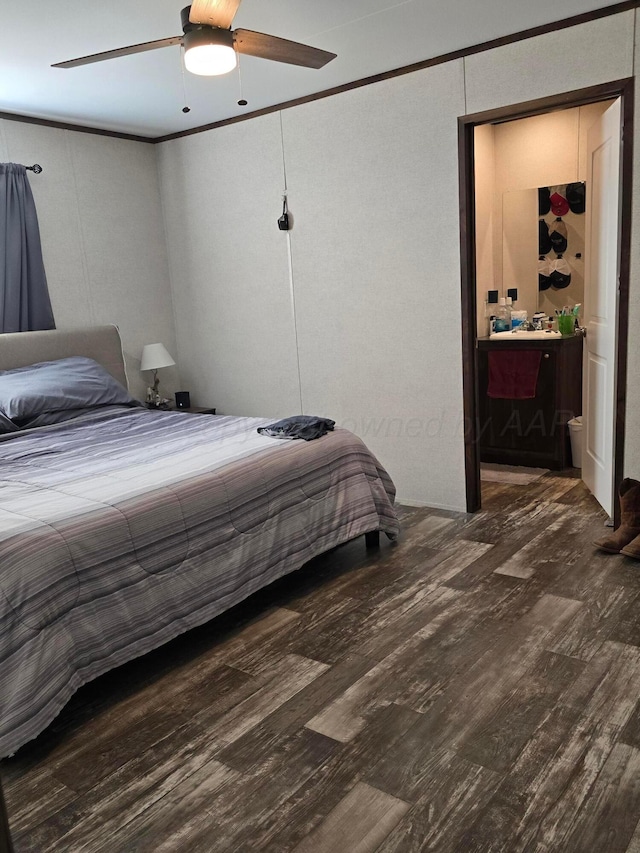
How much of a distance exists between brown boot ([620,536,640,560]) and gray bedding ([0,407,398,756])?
114 centimetres

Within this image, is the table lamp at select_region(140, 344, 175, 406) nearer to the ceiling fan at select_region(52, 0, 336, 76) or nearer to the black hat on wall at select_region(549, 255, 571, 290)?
the ceiling fan at select_region(52, 0, 336, 76)

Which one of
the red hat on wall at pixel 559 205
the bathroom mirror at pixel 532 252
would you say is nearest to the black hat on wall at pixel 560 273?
the bathroom mirror at pixel 532 252

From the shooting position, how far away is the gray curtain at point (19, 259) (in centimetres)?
429

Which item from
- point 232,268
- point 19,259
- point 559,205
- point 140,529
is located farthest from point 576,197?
point 140,529

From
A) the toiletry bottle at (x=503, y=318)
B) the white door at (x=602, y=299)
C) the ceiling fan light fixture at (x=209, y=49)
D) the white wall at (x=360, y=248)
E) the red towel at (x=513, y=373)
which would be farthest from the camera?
the toiletry bottle at (x=503, y=318)

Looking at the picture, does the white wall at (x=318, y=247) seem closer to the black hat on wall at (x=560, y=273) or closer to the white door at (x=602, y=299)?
the white door at (x=602, y=299)

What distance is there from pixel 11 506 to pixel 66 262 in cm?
276

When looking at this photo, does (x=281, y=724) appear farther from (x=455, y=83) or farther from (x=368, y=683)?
(x=455, y=83)

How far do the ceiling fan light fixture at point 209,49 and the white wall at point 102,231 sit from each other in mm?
2476

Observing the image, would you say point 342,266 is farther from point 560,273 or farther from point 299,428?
point 560,273

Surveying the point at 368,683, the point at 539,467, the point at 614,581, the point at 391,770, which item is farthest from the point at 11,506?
the point at 539,467

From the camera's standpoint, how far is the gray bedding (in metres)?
2.09

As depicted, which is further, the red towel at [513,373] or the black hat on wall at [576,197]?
the black hat on wall at [576,197]

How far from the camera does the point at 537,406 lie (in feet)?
16.0
